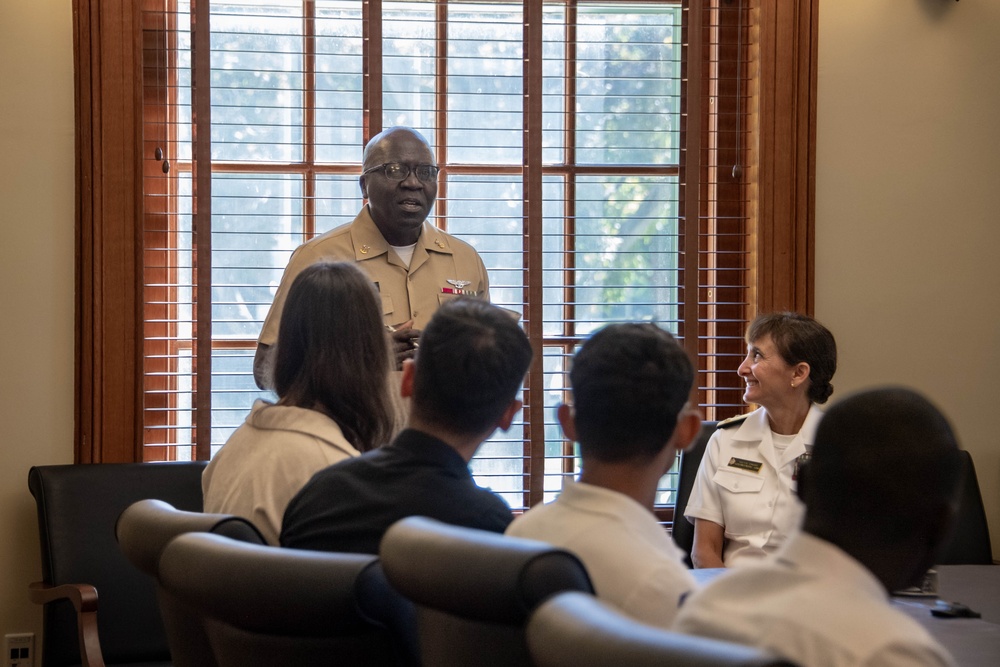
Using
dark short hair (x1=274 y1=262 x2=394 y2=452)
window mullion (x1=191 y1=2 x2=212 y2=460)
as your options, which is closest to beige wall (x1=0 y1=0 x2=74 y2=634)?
window mullion (x1=191 y1=2 x2=212 y2=460)

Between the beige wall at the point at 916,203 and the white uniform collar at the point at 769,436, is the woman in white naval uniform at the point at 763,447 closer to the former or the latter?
the white uniform collar at the point at 769,436

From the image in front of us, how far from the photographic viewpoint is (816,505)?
43.8 inches

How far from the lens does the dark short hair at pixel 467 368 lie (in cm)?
165

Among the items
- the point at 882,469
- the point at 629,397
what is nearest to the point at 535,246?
the point at 629,397

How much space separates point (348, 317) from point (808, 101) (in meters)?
2.72

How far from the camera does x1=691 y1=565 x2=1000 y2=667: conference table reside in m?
1.79

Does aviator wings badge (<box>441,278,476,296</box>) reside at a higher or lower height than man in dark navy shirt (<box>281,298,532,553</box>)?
higher

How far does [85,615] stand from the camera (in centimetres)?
314

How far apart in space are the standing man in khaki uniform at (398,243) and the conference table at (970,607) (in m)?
1.49

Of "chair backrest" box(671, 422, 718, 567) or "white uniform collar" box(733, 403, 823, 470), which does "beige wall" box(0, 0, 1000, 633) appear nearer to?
"chair backrest" box(671, 422, 718, 567)

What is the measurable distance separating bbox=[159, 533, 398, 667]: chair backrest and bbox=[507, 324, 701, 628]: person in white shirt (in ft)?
0.96

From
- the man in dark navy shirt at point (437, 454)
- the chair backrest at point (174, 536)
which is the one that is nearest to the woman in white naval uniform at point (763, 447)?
the man in dark navy shirt at point (437, 454)

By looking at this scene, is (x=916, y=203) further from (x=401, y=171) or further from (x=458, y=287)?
(x=401, y=171)

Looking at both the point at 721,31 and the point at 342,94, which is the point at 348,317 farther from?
the point at 721,31
